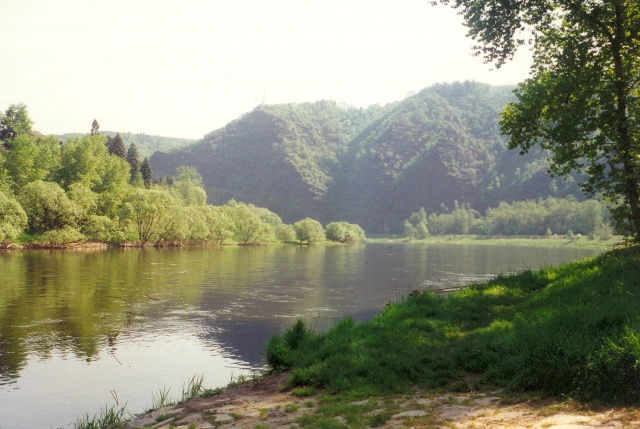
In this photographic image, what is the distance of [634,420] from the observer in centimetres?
734

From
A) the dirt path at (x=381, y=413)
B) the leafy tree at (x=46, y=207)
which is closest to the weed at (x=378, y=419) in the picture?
the dirt path at (x=381, y=413)

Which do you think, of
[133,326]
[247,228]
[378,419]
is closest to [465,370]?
[378,419]

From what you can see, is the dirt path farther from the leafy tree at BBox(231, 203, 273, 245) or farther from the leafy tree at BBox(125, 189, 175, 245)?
the leafy tree at BBox(231, 203, 273, 245)

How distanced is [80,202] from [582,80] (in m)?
95.1

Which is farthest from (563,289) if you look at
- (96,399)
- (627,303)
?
(96,399)

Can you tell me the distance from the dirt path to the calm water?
3.92 meters

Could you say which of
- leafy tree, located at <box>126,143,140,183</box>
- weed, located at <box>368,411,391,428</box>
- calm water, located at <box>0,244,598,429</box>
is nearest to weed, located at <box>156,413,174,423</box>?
calm water, located at <box>0,244,598,429</box>

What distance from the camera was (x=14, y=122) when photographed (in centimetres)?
12081

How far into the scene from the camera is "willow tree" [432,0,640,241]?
18.6 metres

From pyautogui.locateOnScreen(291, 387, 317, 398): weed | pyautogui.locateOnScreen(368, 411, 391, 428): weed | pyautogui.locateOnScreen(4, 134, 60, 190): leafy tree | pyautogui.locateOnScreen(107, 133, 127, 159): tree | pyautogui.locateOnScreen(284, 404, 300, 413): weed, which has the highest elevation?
pyautogui.locateOnScreen(107, 133, 127, 159): tree

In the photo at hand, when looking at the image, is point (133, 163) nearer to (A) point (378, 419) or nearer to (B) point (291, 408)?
(B) point (291, 408)

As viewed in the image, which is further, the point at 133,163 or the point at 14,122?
the point at 133,163

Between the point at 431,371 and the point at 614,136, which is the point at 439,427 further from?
the point at 614,136

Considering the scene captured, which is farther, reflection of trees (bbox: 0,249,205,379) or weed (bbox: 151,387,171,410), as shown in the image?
reflection of trees (bbox: 0,249,205,379)
